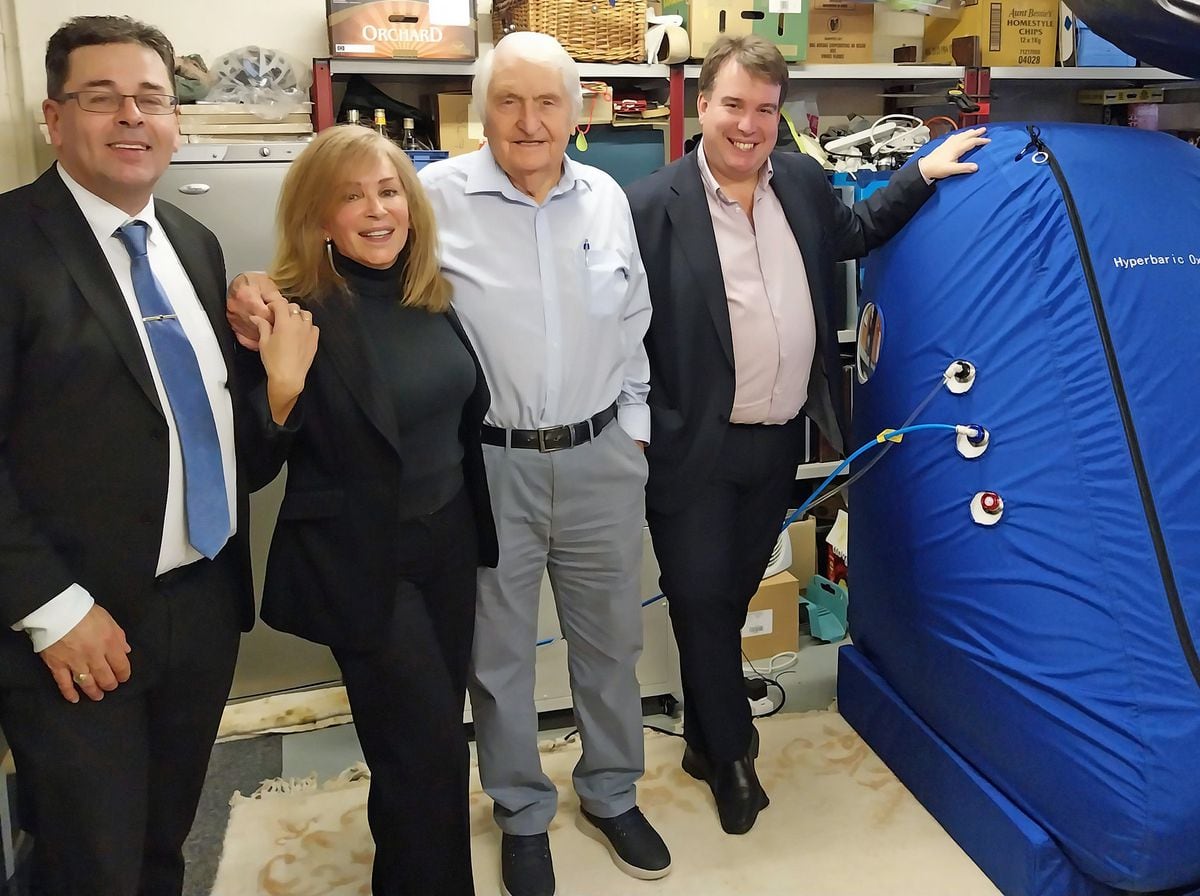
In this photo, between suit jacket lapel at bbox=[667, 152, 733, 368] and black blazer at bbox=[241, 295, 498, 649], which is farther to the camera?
suit jacket lapel at bbox=[667, 152, 733, 368]

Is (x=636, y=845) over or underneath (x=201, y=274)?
underneath

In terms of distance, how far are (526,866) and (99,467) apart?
1089 mm

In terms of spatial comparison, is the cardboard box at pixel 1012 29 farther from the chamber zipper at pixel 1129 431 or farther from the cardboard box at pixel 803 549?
the cardboard box at pixel 803 549

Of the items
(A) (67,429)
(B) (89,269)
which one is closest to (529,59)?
(B) (89,269)

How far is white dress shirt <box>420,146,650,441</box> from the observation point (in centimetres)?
172

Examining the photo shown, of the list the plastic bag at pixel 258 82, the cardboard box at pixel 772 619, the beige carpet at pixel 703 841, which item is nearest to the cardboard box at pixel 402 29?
the plastic bag at pixel 258 82

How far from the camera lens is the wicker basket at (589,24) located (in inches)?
104

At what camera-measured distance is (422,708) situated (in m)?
1.66

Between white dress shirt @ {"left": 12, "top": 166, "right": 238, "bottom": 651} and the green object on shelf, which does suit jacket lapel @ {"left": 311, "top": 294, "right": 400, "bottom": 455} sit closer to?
white dress shirt @ {"left": 12, "top": 166, "right": 238, "bottom": 651}

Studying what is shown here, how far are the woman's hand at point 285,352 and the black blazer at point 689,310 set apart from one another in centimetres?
73

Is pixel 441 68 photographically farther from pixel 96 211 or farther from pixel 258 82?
pixel 96 211

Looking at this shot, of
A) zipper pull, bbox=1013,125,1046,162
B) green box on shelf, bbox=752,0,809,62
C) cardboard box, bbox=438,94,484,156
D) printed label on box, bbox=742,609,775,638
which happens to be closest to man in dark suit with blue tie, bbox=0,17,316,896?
cardboard box, bbox=438,94,484,156

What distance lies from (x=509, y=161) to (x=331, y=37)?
3.58ft

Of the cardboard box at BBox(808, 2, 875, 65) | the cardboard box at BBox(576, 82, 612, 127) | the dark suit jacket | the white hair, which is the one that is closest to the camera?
the dark suit jacket
